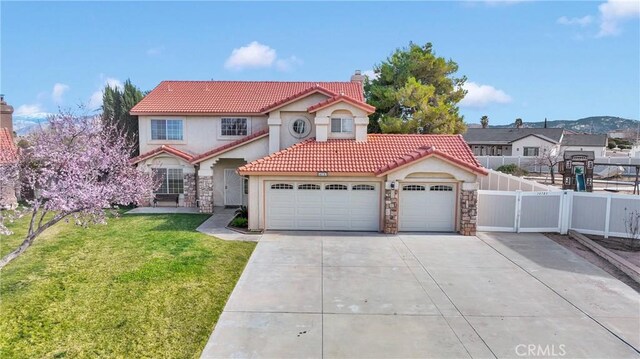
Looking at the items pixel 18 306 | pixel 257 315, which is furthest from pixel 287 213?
pixel 18 306

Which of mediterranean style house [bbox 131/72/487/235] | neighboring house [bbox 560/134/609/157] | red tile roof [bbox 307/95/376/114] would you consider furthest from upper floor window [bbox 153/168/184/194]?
neighboring house [bbox 560/134/609/157]

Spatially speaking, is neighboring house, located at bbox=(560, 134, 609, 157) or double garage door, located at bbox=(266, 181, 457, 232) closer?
double garage door, located at bbox=(266, 181, 457, 232)

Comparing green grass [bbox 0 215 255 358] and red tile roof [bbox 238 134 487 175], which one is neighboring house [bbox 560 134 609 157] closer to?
red tile roof [bbox 238 134 487 175]

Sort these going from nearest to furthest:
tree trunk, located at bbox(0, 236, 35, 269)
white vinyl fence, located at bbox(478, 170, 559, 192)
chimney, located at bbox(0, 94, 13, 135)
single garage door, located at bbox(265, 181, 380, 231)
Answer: tree trunk, located at bbox(0, 236, 35, 269) → single garage door, located at bbox(265, 181, 380, 231) → white vinyl fence, located at bbox(478, 170, 559, 192) → chimney, located at bbox(0, 94, 13, 135)

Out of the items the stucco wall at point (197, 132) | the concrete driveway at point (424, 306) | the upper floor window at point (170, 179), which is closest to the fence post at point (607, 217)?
the concrete driveway at point (424, 306)

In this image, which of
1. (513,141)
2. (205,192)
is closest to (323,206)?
(205,192)

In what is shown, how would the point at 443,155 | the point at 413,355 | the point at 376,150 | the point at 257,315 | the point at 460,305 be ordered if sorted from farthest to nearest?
the point at 376,150, the point at 443,155, the point at 460,305, the point at 257,315, the point at 413,355

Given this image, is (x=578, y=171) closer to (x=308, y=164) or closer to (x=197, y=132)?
(x=308, y=164)

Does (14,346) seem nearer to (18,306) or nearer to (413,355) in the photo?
(18,306)
